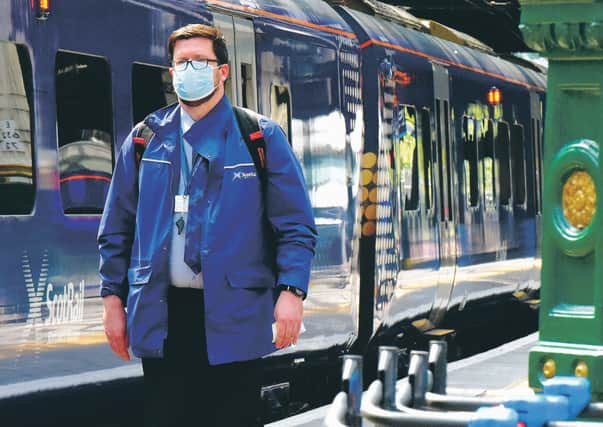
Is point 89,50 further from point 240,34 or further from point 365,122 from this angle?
point 365,122

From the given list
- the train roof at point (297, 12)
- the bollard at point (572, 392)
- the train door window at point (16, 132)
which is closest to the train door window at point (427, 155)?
the train roof at point (297, 12)

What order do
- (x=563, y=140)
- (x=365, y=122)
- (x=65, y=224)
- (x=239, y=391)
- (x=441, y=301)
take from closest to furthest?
(x=239, y=391), (x=65, y=224), (x=563, y=140), (x=365, y=122), (x=441, y=301)

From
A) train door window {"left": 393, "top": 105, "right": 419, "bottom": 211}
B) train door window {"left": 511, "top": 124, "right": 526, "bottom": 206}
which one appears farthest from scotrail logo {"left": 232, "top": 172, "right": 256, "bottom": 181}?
train door window {"left": 511, "top": 124, "right": 526, "bottom": 206}

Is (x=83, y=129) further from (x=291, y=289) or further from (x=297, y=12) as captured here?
(x=291, y=289)

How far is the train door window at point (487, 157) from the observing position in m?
16.4

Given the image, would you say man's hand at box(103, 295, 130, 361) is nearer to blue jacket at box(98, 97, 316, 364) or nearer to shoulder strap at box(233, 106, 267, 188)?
blue jacket at box(98, 97, 316, 364)

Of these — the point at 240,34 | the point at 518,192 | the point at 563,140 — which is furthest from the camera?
the point at 518,192

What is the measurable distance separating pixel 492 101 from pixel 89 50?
371 inches

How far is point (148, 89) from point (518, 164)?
33.0 feet

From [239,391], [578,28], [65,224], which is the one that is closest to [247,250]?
[239,391]

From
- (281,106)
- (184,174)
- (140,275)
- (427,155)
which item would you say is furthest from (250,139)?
(427,155)

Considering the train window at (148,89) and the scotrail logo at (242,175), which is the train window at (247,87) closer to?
the train window at (148,89)

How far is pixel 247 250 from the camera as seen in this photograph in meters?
4.61

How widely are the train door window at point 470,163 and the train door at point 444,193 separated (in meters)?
0.53
